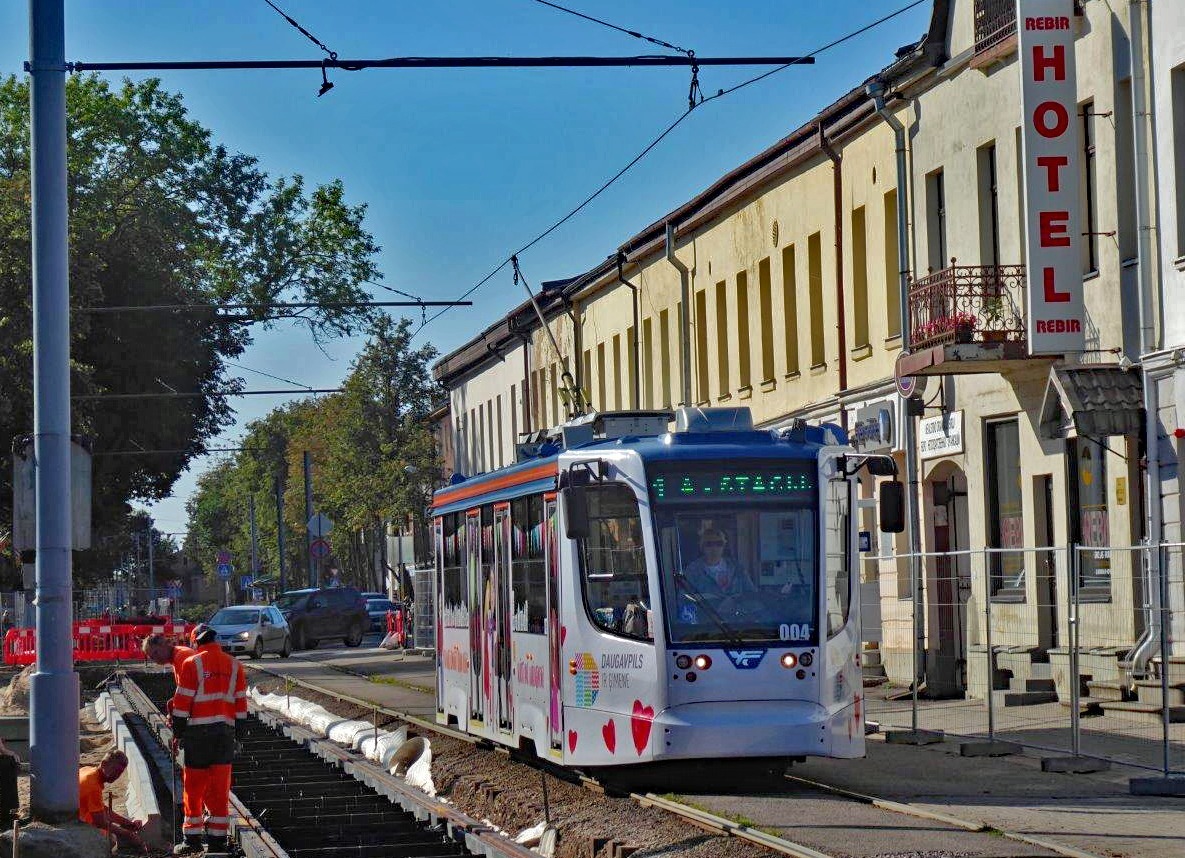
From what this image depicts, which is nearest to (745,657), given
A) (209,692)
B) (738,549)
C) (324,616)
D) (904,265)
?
(738,549)

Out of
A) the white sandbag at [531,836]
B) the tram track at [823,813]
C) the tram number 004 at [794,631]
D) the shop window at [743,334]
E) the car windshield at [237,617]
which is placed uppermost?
the shop window at [743,334]

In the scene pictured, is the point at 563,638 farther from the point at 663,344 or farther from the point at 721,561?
the point at 663,344

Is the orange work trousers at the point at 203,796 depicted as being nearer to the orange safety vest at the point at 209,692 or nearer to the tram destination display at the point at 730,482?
the orange safety vest at the point at 209,692

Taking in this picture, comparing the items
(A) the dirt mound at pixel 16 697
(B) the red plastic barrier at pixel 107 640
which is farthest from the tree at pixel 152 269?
(A) the dirt mound at pixel 16 697

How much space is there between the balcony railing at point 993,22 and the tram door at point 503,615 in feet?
36.0

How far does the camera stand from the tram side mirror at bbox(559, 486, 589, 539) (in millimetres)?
15352

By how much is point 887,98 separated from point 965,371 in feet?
19.0

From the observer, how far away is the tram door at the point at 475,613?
20031 mm

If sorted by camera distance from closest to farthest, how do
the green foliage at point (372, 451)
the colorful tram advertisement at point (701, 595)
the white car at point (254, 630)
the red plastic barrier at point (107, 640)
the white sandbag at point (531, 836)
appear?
the white sandbag at point (531, 836), the colorful tram advertisement at point (701, 595), the white car at point (254, 630), the red plastic barrier at point (107, 640), the green foliage at point (372, 451)

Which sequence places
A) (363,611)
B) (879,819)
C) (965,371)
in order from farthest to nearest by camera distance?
(363,611) < (965,371) < (879,819)

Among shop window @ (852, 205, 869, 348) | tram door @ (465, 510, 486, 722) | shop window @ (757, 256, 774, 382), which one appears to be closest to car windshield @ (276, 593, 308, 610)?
shop window @ (757, 256, 774, 382)

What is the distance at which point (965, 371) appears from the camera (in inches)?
1041

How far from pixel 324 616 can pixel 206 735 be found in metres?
43.7

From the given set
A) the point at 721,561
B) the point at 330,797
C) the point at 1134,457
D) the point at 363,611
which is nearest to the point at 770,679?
the point at 721,561
